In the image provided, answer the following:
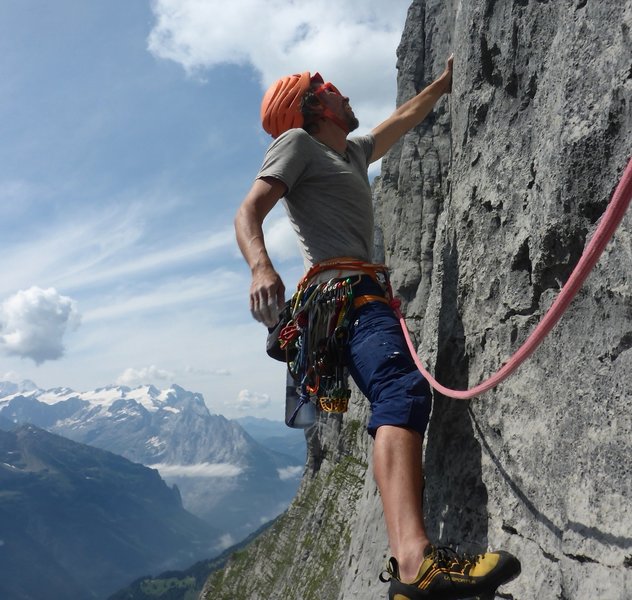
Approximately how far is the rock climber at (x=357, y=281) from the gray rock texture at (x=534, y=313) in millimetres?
584

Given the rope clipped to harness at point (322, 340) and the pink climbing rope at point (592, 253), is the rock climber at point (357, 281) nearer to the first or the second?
the rope clipped to harness at point (322, 340)

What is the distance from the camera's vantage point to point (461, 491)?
15.6 ft

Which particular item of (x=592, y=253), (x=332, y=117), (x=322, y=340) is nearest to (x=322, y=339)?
(x=322, y=340)

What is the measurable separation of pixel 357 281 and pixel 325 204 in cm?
83

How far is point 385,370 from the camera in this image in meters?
4.05

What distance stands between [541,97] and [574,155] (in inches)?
37.0

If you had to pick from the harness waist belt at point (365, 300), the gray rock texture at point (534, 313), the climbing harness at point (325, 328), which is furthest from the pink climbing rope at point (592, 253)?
the harness waist belt at point (365, 300)

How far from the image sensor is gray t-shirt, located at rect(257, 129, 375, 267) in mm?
4883

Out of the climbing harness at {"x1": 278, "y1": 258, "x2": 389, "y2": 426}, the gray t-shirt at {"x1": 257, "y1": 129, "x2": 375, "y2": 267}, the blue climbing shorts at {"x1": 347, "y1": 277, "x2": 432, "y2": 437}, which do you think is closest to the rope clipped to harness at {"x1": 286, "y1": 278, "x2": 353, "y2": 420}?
the climbing harness at {"x1": 278, "y1": 258, "x2": 389, "y2": 426}

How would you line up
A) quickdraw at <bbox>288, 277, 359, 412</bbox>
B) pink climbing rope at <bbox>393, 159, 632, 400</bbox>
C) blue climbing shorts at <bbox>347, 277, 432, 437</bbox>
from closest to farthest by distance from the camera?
pink climbing rope at <bbox>393, 159, 632, 400</bbox> < blue climbing shorts at <bbox>347, 277, 432, 437</bbox> < quickdraw at <bbox>288, 277, 359, 412</bbox>

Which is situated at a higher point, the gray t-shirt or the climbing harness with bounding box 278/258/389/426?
the gray t-shirt

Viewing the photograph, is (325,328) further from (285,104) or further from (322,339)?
(285,104)

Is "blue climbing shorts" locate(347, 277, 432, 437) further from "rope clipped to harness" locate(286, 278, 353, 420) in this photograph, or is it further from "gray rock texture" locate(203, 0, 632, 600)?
"gray rock texture" locate(203, 0, 632, 600)

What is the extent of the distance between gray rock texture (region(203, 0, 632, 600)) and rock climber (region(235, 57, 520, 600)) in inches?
23.0
